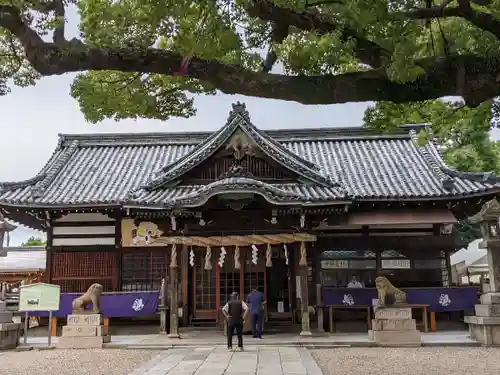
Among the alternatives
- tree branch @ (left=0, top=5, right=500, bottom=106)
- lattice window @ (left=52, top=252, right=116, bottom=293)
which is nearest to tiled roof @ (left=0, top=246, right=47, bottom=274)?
lattice window @ (left=52, top=252, right=116, bottom=293)

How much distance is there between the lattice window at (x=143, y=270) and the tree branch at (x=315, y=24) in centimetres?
1313

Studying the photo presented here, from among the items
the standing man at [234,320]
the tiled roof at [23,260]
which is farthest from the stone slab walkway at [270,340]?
the tiled roof at [23,260]

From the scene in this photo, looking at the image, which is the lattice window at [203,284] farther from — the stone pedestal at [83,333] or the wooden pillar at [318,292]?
the stone pedestal at [83,333]

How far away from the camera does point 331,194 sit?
16844 millimetres

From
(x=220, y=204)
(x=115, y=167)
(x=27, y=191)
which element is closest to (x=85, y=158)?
(x=115, y=167)

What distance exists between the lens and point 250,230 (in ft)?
57.1

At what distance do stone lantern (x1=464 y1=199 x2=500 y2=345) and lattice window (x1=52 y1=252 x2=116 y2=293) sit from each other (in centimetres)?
1156

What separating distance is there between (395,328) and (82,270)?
417 inches

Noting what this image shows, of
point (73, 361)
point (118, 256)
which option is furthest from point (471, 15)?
point (118, 256)

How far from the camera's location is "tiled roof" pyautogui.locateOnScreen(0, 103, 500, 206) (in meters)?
17.3

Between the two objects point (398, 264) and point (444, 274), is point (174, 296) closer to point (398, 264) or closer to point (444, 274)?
point (398, 264)

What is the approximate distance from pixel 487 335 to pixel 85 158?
652 inches

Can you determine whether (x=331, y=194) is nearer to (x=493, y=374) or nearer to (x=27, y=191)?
(x=493, y=374)

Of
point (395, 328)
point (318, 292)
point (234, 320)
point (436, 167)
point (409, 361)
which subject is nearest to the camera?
point (409, 361)
